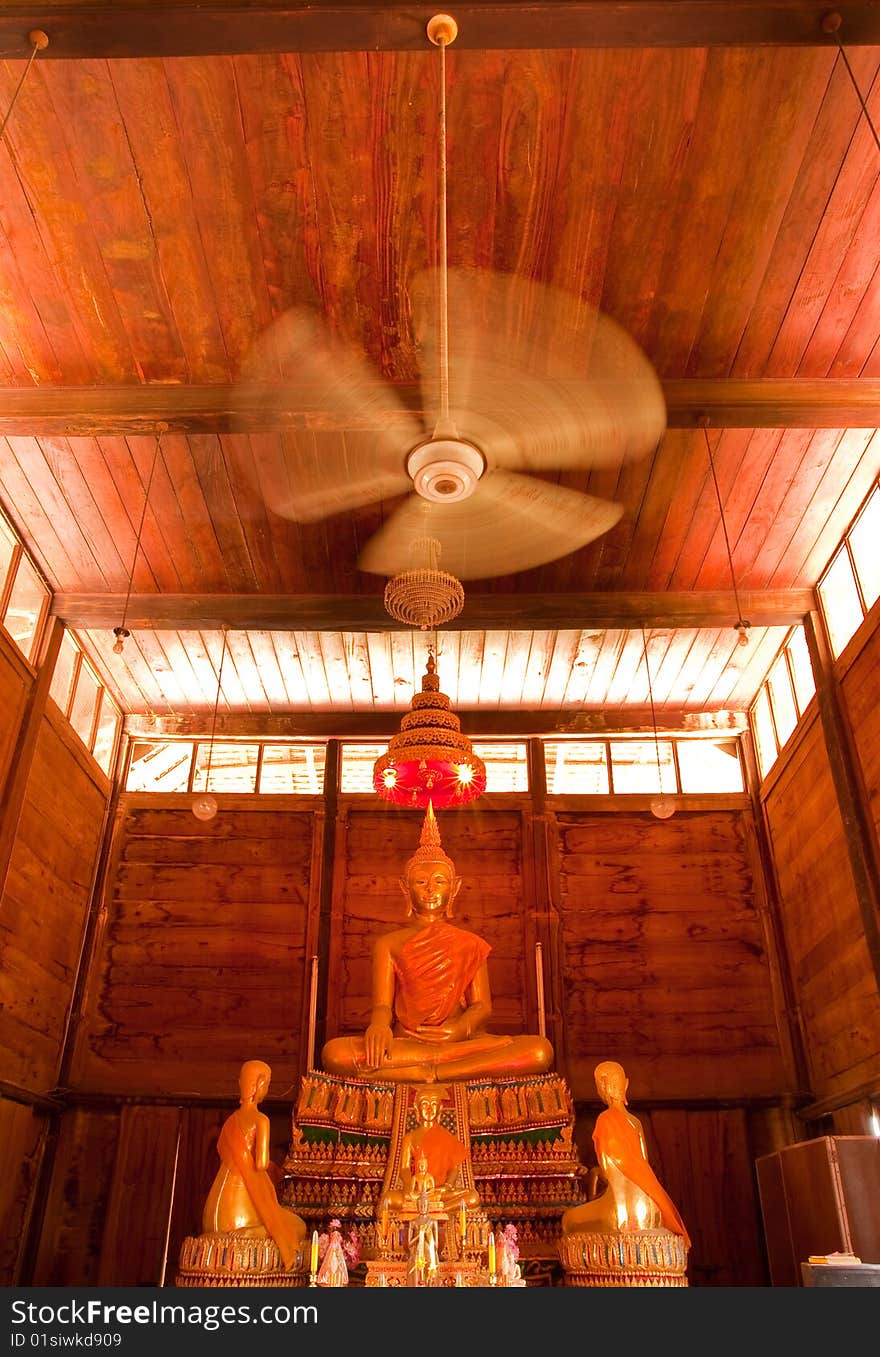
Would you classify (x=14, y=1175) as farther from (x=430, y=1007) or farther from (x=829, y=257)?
(x=829, y=257)

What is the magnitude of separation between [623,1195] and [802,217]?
12.5 ft

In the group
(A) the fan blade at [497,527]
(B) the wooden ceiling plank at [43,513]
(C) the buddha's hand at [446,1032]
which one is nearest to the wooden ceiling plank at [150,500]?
(B) the wooden ceiling plank at [43,513]

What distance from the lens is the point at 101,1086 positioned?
6.32 m

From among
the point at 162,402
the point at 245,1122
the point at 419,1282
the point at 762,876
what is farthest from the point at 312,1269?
the point at 762,876

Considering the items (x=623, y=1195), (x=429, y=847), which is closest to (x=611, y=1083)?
(x=623, y=1195)

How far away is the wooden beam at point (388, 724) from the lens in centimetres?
746

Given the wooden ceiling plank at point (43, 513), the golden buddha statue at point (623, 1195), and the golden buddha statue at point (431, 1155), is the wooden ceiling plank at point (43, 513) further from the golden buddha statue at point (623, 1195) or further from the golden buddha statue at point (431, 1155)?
the golden buddha statue at point (623, 1195)

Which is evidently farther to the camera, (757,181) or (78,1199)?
(78,1199)

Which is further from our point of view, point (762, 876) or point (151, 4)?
point (762, 876)

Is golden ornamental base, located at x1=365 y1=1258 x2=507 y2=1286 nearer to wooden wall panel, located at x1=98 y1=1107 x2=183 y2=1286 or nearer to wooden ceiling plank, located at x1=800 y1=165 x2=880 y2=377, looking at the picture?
wooden wall panel, located at x1=98 y1=1107 x2=183 y2=1286

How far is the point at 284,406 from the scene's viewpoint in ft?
14.7

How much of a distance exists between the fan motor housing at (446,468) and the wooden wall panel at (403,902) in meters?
4.11

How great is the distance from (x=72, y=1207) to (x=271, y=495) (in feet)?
14.9

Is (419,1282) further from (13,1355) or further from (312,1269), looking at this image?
(13,1355)
